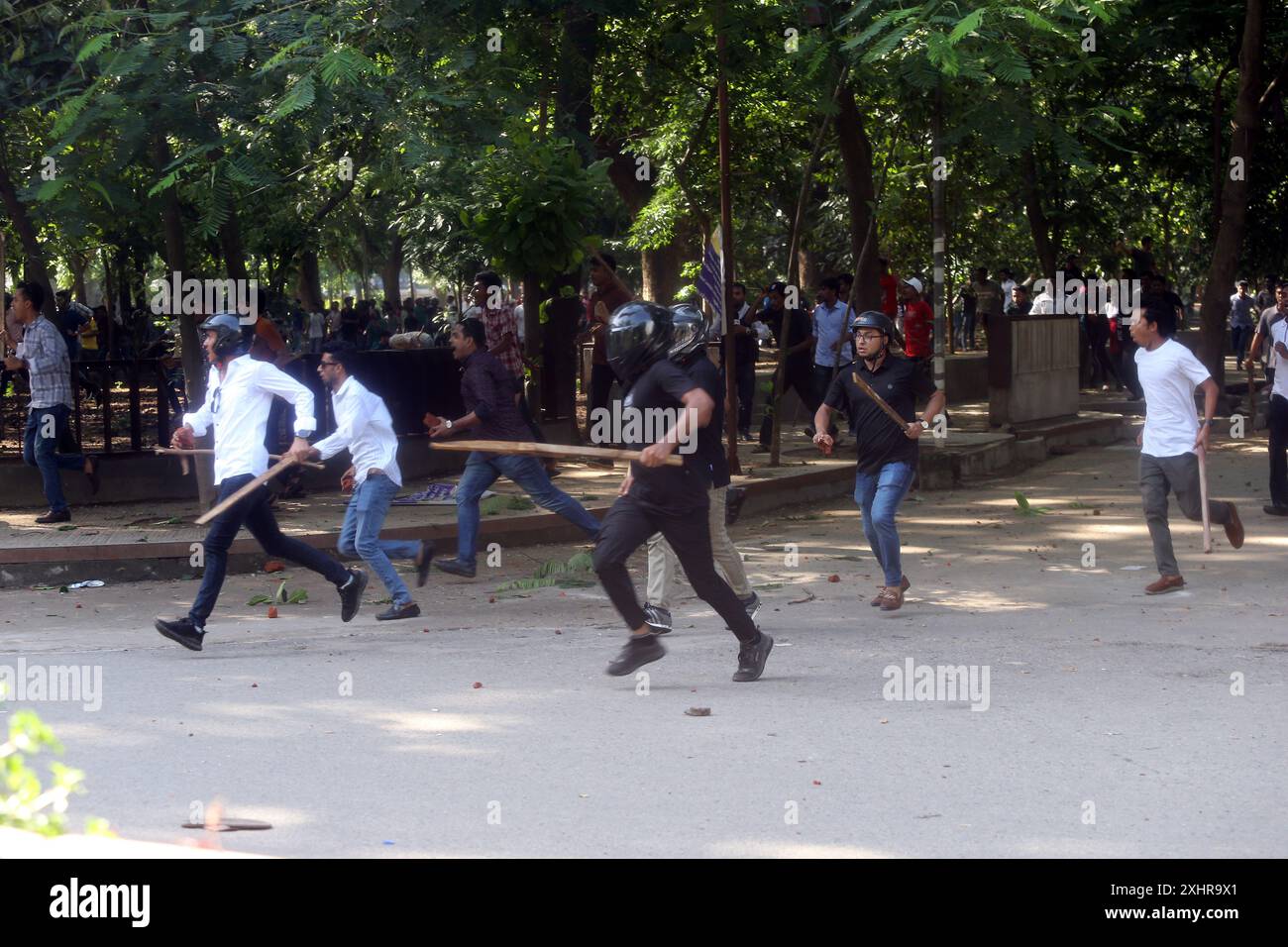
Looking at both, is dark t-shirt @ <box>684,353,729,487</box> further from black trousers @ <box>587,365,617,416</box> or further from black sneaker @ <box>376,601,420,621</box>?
black trousers @ <box>587,365,617,416</box>

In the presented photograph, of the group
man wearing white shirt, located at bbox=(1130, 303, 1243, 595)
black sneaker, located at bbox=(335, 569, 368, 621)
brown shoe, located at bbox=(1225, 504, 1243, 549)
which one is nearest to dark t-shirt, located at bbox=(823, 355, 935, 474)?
man wearing white shirt, located at bbox=(1130, 303, 1243, 595)

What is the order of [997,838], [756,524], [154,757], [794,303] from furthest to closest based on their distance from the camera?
[794,303] < [756,524] < [154,757] < [997,838]

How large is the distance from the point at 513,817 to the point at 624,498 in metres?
2.27

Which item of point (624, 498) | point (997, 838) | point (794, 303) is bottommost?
point (997, 838)

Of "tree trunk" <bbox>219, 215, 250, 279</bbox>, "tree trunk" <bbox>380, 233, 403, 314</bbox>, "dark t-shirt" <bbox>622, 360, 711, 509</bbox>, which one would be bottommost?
"dark t-shirt" <bbox>622, 360, 711, 509</bbox>

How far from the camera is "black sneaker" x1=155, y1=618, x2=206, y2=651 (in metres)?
8.07

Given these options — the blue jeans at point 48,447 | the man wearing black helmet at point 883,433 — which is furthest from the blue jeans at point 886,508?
the blue jeans at point 48,447

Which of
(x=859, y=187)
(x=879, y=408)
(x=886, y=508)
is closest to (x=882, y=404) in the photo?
(x=879, y=408)

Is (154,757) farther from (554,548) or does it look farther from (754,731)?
(554,548)

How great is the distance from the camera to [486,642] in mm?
8398

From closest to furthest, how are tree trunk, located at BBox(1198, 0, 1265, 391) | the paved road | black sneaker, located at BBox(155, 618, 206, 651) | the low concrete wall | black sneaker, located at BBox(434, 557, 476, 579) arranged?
the paved road, black sneaker, located at BBox(155, 618, 206, 651), black sneaker, located at BBox(434, 557, 476, 579), the low concrete wall, tree trunk, located at BBox(1198, 0, 1265, 391)

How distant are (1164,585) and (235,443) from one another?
5.59m

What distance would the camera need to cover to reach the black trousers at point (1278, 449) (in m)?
11.8
